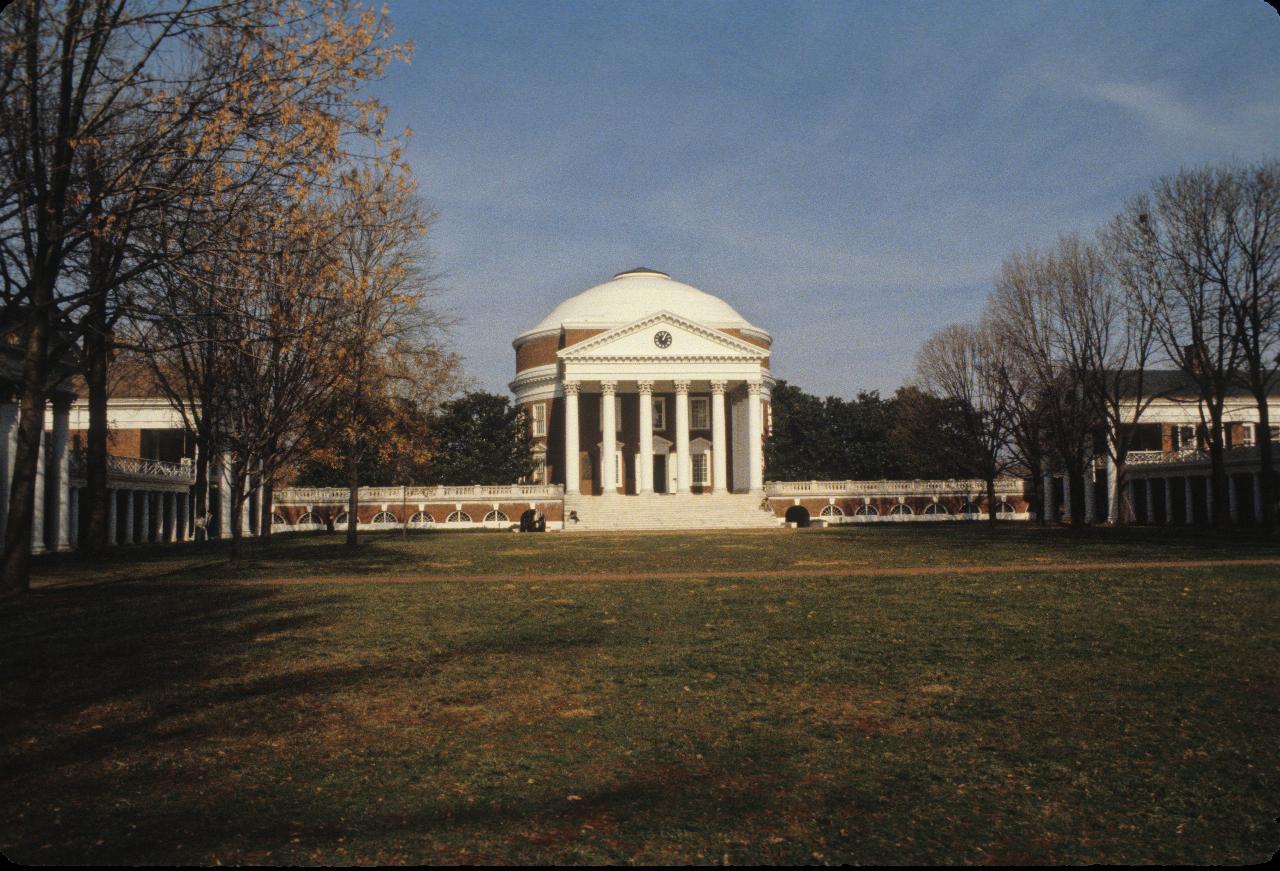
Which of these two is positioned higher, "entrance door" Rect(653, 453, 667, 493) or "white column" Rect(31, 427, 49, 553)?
"entrance door" Rect(653, 453, 667, 493)

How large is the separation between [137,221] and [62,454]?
2226cm

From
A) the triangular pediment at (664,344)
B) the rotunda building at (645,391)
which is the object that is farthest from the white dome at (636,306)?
the triangular pediment at (664,344)

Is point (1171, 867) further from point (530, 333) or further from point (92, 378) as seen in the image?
point (530, 333)

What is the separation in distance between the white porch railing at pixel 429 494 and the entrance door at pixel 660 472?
1059cm

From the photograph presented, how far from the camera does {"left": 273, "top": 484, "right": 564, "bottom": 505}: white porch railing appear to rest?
65438 mm

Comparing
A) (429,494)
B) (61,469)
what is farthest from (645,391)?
(61,469)

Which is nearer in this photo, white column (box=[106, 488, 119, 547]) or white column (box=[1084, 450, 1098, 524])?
white column (box=[106, 488, 119, 547])

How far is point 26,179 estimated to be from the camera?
13453 mm

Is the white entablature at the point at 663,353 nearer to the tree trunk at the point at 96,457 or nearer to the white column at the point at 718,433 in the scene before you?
the white column at the point at 718,433

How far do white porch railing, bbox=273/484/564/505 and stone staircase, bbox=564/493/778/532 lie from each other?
4.12 m

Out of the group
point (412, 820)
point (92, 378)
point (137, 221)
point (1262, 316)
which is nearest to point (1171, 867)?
point (412, 820)

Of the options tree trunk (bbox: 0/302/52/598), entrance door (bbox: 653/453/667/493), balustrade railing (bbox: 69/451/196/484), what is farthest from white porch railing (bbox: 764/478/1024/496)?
tree trunk (bbox: 0/302/52/598)

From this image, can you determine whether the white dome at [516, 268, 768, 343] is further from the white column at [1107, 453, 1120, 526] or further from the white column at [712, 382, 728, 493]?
the white column at [1107, 453, 1120, 526]

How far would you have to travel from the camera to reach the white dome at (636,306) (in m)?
78.2
